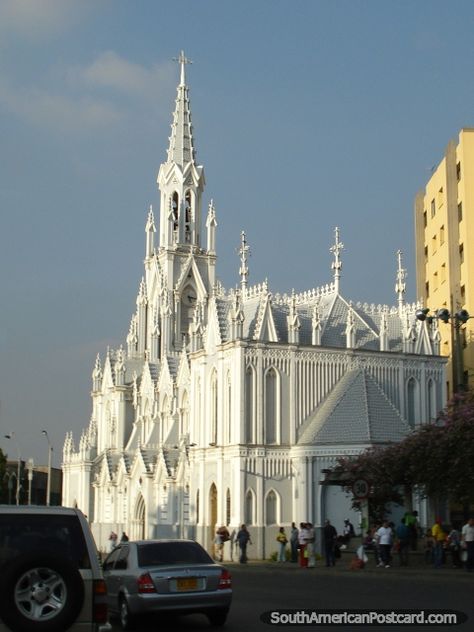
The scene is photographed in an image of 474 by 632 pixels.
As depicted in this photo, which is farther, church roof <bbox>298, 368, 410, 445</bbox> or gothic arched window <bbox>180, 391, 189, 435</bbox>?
gothic arched window <bbox>180, 391, 189, 435</bbox>

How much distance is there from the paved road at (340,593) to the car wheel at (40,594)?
667cm

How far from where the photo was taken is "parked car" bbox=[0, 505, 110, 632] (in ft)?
33.7

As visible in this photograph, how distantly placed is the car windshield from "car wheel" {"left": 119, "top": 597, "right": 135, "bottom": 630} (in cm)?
74

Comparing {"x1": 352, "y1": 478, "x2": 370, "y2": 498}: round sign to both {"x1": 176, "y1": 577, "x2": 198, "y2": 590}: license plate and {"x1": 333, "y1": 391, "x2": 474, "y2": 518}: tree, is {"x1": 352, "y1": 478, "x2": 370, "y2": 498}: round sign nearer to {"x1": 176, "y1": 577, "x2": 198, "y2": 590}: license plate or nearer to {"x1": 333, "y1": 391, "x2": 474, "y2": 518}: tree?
{"x1": 333, "y1": 391, "x2": 474, "y2": 518}: tree

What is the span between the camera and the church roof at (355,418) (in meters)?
48.6

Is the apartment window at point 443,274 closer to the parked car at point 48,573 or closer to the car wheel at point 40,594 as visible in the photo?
the parked car at point 48,573

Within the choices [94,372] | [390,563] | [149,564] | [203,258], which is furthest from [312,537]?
[94,372]

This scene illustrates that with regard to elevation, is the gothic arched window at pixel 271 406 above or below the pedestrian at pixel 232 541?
above

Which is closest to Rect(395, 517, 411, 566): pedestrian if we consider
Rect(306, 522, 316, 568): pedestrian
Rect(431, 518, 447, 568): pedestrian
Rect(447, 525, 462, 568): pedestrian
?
Rect(431, 518, 447, 568): pedestrian

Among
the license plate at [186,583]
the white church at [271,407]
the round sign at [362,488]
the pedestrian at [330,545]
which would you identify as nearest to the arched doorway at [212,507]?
the white church at [271,407]

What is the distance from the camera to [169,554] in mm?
18141

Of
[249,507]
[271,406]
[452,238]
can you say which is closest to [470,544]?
[249,507]

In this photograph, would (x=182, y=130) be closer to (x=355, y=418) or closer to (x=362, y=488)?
(x=355, y=418)

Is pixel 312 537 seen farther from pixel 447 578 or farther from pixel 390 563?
pixel 447 578
